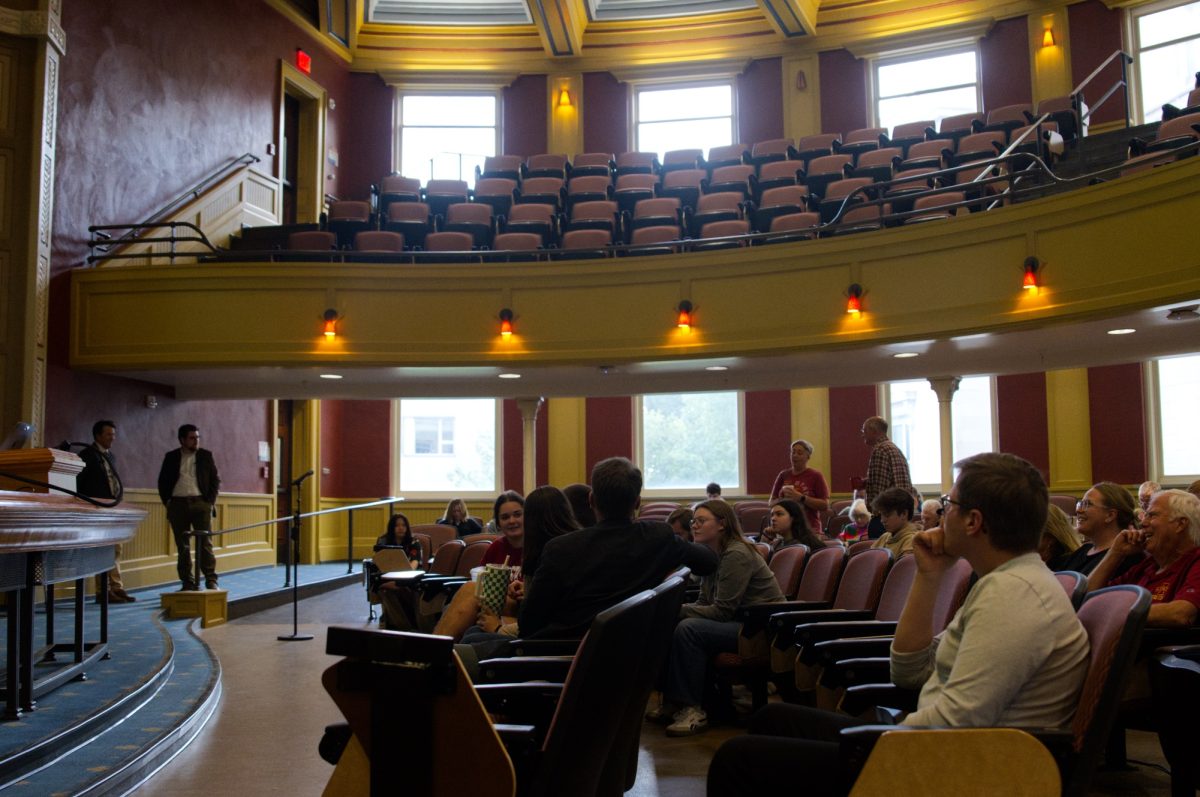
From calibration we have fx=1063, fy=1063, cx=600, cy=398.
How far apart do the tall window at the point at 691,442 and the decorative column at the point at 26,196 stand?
680 centimetres

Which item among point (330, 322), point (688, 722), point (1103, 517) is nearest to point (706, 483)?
point (330, 322)

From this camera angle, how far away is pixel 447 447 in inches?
522

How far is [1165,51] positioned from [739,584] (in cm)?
1028

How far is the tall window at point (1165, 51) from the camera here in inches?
450

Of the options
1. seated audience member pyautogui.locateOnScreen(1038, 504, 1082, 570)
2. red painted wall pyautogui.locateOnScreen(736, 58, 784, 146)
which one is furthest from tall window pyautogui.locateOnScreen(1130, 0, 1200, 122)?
seated audience member pyautogui.locateOnScreen(1038, 504, 1082, 570)

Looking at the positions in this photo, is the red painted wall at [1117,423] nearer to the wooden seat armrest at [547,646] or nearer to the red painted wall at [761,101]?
the red painted wall at [761,101]

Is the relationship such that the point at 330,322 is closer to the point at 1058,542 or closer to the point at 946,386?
the point at 946,386

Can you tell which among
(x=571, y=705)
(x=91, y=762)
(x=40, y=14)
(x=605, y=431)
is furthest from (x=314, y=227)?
(x=571, y=705)

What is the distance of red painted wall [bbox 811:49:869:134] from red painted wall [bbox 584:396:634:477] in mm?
4210

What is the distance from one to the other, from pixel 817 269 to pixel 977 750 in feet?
22.2

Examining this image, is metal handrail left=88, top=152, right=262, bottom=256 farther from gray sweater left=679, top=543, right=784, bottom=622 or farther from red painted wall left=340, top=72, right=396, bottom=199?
gray sweater left=679, top=543, right=784, bottom=622

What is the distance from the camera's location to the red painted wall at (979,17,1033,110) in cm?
1221

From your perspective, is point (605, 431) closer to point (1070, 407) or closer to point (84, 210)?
point (1070, 407)

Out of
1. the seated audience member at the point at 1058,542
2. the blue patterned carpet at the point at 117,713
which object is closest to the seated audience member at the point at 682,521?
the seated audience member at the point at 1058,542
